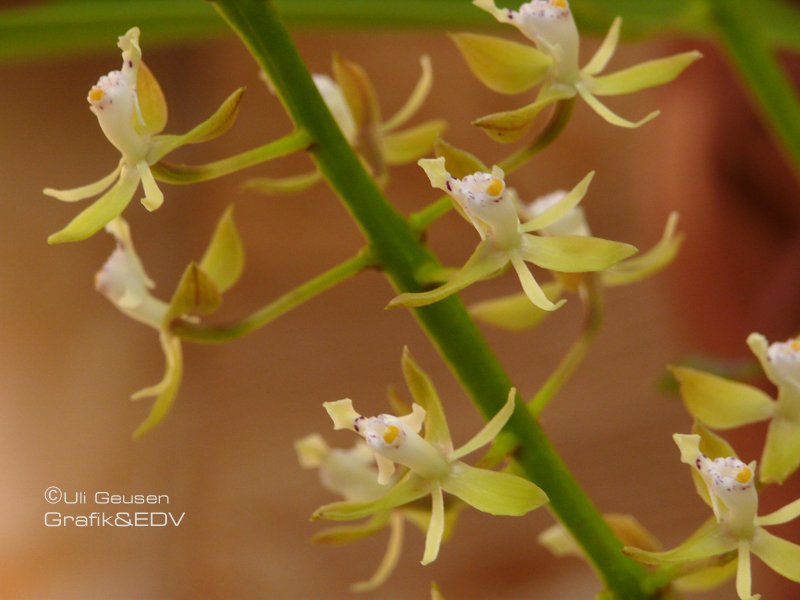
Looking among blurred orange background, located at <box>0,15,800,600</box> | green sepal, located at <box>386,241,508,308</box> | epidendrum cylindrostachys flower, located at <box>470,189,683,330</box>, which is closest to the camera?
green sepal, located at <box>386,241,508,308</box>

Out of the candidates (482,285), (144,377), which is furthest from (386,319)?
(144,377)

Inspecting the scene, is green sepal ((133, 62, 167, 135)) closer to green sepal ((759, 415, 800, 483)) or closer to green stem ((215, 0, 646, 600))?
green stem ((215, 0, 646, 600))

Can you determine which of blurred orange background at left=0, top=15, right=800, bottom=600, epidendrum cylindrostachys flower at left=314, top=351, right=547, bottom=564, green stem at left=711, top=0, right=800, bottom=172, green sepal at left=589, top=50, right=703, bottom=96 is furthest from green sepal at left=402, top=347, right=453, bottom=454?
blurred orange background at left=0, top=15, right=800, bottom=600

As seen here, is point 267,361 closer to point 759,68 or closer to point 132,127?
point 759,68

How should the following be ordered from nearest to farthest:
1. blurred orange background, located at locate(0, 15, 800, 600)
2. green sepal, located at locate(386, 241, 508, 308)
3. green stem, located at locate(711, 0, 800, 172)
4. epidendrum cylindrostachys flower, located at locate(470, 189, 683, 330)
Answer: green sepal, located at locate(386, 241, 508, 308) < epidendrum cylindrostachys flower, located at locate(470, 189, 683, 330) < green stem, located at locate(711, 0, 800, 172) < blurred orange background, located at locate(0, 15, 800, 600)

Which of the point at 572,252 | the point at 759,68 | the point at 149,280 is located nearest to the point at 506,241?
the point at 572,252

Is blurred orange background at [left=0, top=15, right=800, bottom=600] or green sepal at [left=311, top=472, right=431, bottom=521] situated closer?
green sepal at [left=311, top=472, right=431, bottom=521]
